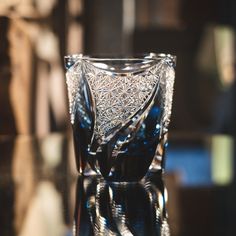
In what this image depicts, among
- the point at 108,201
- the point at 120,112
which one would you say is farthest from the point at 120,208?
the point at 120,112

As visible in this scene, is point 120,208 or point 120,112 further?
point 120,112

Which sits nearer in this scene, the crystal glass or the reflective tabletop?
the reflective tabletop

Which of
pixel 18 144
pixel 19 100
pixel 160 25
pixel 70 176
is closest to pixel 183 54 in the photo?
pixel 160 25

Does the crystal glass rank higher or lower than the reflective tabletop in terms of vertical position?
higher

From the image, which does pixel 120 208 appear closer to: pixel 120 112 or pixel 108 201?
pixel 108 201

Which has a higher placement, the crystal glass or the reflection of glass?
the crystal glass

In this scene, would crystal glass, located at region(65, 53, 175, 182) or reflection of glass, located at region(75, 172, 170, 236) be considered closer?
reflection of glass, located at region(75, 172, 170, 236)
